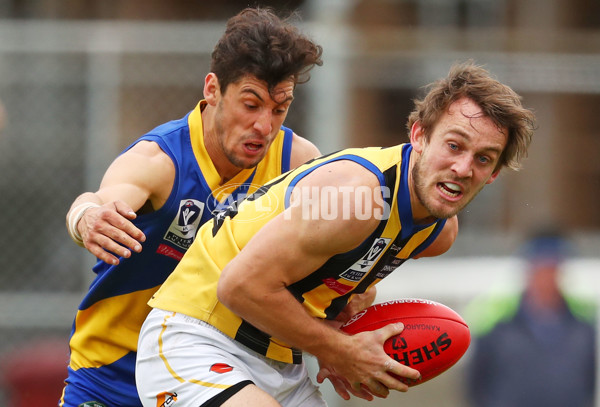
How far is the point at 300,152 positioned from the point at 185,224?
69 cm

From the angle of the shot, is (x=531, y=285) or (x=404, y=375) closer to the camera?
(x=404, y=375)

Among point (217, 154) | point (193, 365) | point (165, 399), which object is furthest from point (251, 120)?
point (165, 399)

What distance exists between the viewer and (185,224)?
416 cm

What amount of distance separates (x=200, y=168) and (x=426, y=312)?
123 cm

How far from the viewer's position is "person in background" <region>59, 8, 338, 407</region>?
163 inches

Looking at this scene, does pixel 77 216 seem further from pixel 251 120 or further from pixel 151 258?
pixel 251 120

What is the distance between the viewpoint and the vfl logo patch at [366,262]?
11.4ft

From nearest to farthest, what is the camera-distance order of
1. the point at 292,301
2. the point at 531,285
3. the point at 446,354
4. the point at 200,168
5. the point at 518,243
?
the point at 292,301 < the point at 446,354 < the point at 200,168 < the point at 531,285 < the point at 518,243

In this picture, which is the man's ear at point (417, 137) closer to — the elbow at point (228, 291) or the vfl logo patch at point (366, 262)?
the vfl logo patch at point (366, 262)

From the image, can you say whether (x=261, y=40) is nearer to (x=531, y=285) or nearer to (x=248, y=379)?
(x=248, y=379)

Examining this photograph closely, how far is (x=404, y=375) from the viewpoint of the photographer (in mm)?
3566

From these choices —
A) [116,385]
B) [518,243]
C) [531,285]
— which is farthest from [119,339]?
[518,243]

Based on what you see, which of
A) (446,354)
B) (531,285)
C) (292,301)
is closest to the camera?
(292,301)

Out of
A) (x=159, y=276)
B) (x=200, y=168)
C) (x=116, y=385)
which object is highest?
(x=200, y=168)
